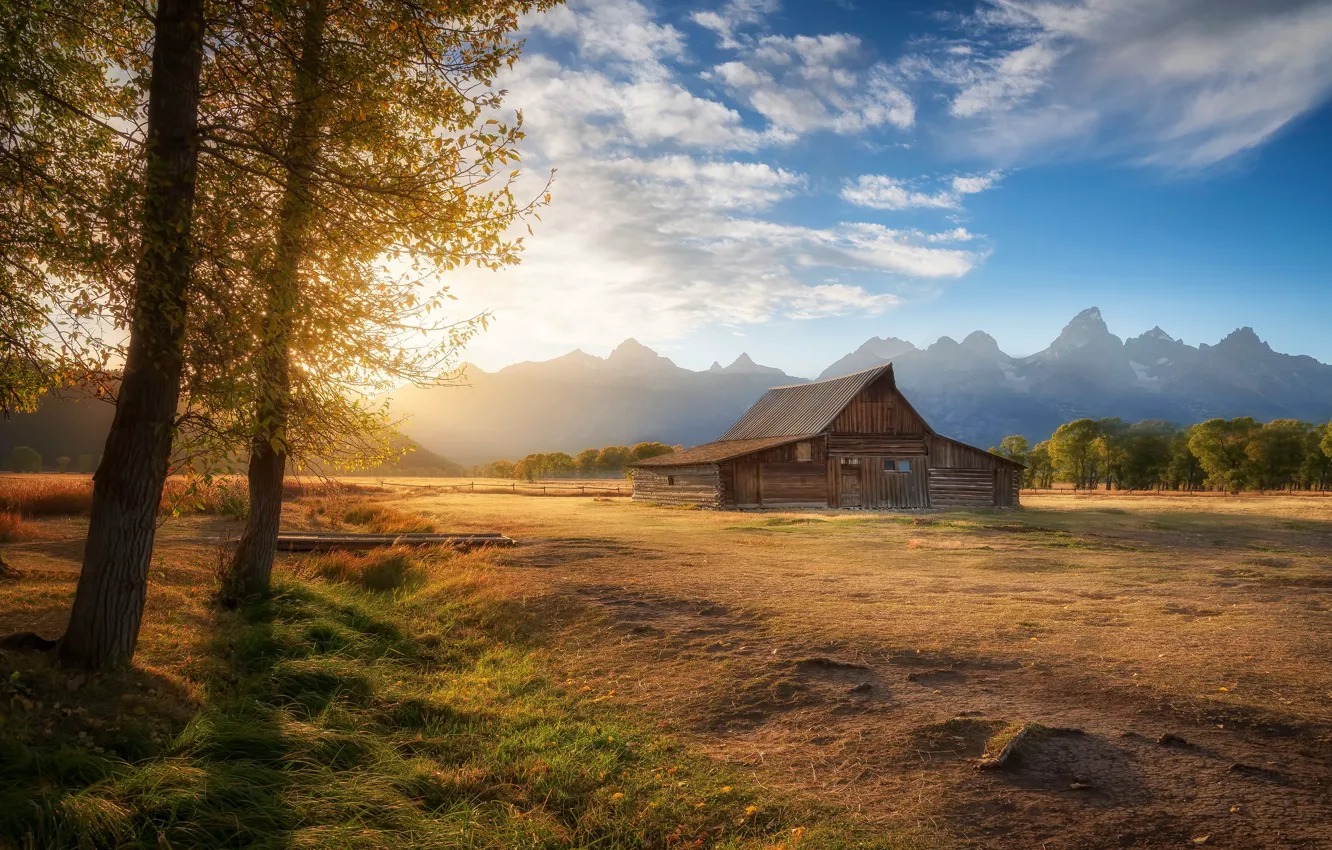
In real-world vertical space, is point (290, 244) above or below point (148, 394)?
above

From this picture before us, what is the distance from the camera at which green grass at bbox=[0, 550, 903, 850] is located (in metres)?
3.95

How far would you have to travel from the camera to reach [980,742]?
211 inches

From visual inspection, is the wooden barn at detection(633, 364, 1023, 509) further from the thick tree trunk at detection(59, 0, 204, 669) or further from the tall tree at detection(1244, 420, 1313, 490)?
the tall tree at detection(1244, 420, 1313, 490)

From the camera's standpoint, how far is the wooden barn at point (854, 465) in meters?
37.4

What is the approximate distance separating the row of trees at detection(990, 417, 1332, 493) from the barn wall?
37.1 meters

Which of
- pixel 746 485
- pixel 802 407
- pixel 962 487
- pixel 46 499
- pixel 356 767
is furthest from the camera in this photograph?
pixel 802 407

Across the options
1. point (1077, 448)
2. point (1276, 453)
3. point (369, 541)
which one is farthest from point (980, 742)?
point (1276, 453)

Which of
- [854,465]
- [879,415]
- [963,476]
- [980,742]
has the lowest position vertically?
[980,742]

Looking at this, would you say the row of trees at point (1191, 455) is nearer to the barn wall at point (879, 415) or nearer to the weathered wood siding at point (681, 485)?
the barn wall at point (879, 415)

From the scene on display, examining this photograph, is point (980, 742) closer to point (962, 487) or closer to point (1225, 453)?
point (962, 487)

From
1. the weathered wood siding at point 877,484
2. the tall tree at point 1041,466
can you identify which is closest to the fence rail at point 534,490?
the weathered wood siding at point 877,484

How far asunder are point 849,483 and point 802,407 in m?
6.78

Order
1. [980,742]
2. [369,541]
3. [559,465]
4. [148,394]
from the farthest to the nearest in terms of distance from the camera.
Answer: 1. [559,465]
2. [369,541]
3. [148,394]
4. [980,742]

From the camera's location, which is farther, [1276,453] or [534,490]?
[1276,453]
